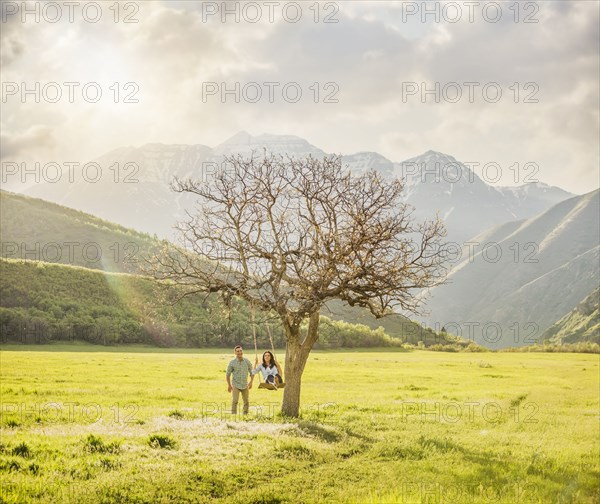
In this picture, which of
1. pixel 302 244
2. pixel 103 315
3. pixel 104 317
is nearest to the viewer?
pixel 302 244

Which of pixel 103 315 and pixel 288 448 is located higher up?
pixel 103 315

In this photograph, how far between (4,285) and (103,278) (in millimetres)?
24599

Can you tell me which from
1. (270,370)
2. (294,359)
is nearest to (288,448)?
(270,370)

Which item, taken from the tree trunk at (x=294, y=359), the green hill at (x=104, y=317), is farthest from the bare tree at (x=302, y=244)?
the green hill at (x=104, y=317)

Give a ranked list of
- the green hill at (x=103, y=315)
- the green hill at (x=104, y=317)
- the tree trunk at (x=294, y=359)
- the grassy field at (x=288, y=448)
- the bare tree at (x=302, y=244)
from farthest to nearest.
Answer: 1. the green hill at (x=103, y=315)
2. the green hill at (x=104, y=317)
3. the tree trunk at (x=294, y=359)
4. the bare tree at (x=302, y=244)
5. the grassy field at (x=288, y=448)

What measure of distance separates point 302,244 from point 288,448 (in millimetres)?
10261

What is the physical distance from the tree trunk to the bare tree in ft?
0.15

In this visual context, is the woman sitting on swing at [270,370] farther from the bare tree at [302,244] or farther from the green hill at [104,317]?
the green hill at [104,317]

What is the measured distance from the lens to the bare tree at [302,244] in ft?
76.6

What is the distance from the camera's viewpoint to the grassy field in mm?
12766

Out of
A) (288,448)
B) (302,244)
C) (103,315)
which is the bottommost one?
(288,448)

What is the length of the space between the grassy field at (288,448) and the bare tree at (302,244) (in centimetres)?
526

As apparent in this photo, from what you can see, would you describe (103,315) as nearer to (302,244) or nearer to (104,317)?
(104,317)

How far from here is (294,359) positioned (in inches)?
1000
